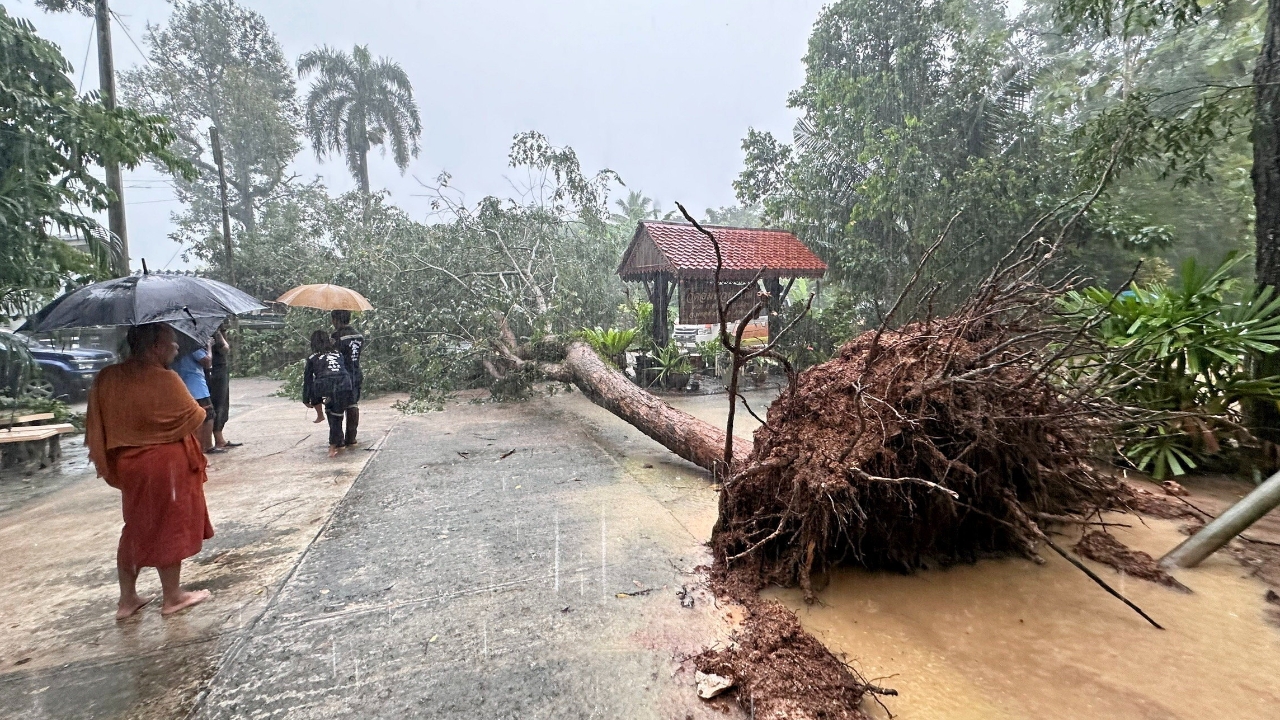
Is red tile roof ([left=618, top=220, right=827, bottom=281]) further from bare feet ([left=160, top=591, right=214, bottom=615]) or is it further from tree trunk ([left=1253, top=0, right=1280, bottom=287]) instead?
bare feet ([left=160, top=591, right=214, bottom=615])

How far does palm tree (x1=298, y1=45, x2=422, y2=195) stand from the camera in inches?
896

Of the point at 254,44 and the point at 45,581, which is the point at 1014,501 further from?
the point at 254,44

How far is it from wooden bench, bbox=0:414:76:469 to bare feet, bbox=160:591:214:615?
448cm

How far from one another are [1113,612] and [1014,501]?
2.24 ft

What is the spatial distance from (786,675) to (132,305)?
3410mm

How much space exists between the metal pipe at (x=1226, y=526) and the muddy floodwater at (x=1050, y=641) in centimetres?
10

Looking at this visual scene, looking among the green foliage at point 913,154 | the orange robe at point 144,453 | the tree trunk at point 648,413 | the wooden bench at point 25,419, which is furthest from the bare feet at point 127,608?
the green foliage at point 913,154

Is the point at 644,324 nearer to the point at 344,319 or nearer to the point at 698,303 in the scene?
the point at 698,303

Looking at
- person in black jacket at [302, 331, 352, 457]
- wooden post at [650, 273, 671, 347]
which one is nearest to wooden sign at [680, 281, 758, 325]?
wooden post at [650, 273, 671, 347]

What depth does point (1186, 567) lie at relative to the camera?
10.9 feet

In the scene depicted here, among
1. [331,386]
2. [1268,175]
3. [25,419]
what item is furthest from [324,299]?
[1268,175]

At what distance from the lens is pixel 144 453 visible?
274 cm

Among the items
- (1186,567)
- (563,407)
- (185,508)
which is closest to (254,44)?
(563,407)

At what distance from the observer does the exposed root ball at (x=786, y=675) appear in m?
2.10
